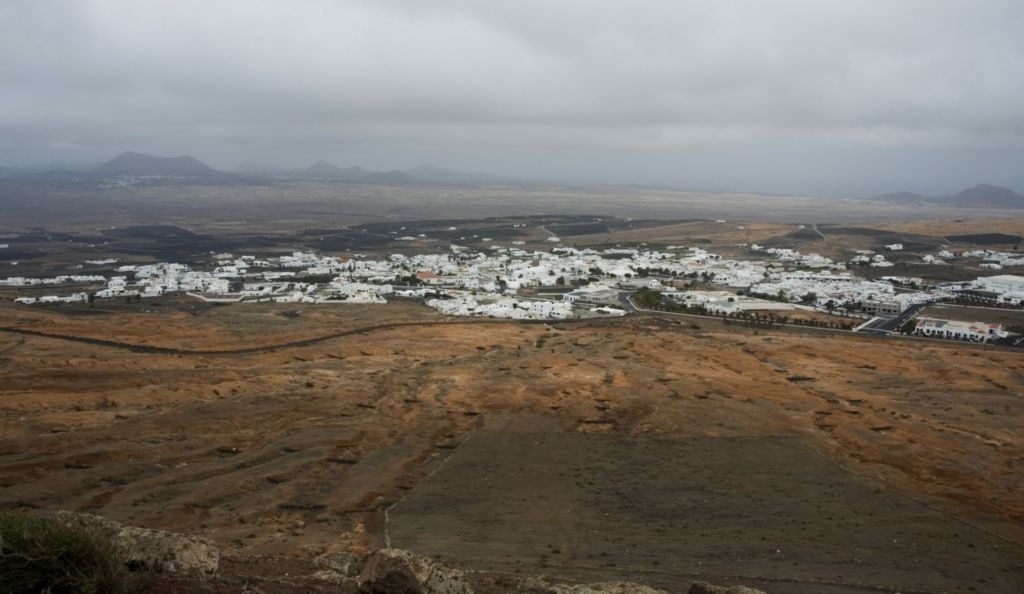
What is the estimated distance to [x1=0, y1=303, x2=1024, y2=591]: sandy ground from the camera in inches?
732

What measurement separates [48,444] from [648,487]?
19.1 m

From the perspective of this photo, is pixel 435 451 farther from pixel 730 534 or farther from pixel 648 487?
pixel 730 534

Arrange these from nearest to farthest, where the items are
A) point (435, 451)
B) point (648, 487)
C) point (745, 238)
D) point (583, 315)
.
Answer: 1. point (648, 487)
2. point (435, 451)
3. point (583, 315)
4. point (745, 238)

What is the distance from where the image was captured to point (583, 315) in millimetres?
59250

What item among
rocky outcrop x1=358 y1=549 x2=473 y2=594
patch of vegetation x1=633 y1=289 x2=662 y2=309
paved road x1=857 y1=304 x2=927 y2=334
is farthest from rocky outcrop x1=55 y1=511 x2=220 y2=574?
patch of vegetation x1=633 y1=289 x2=662 y2=309

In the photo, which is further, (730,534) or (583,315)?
(583,315)

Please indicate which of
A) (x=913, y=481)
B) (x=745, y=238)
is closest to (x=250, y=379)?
(x=913, y=481)

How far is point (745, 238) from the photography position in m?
132

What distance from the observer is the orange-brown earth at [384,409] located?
18609mm

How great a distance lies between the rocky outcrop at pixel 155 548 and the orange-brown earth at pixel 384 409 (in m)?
4.30

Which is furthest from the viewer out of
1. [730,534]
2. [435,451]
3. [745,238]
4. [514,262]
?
[745,238]

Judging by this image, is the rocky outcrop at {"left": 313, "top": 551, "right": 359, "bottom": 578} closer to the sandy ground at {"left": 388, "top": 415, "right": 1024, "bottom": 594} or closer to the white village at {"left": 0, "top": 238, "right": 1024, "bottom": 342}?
the sandy ground at {"left": 388, "top": 415, "right": 1024, "bottom": 594}

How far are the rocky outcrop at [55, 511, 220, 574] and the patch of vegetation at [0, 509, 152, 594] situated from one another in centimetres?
131

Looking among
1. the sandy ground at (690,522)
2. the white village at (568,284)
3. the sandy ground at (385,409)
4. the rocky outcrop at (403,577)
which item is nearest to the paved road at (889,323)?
the white village at (568,284)
